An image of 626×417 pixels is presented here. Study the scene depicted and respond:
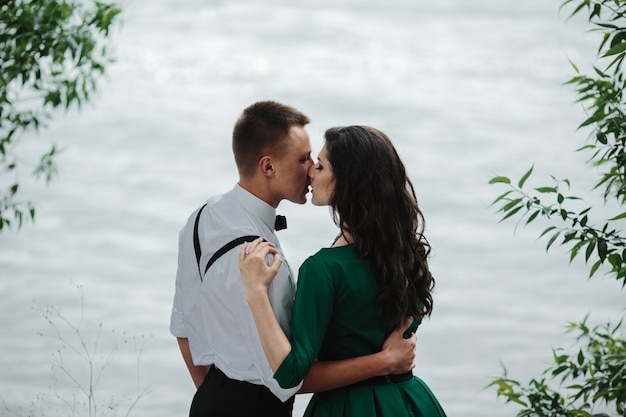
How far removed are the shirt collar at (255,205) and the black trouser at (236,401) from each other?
40 centimetres

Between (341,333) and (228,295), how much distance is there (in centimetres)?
29

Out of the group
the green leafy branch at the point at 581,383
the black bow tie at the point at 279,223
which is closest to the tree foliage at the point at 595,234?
the green leafy branch at the point at 581,383

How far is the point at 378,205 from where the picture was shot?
215 centimetres

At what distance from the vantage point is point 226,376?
2279 millimetres

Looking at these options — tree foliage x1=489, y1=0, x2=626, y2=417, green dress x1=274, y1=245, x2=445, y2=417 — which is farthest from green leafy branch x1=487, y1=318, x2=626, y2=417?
Result: green dress x1=274, y1=245, x2=445, y2=417

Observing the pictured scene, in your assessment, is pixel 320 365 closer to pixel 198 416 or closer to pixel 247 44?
pixel 198 416

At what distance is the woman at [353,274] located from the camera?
2090 millimetres

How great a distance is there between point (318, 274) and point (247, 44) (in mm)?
9684

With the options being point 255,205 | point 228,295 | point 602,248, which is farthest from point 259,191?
point 602,248

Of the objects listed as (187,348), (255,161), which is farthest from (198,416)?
(255,161)

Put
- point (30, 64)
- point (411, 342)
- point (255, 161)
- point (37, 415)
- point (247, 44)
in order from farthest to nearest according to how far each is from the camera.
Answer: point (247, 44) → point (30, 64) → point (37, 415) → point (255, 161) → point (411, 342)

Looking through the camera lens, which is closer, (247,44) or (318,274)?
(318,274)

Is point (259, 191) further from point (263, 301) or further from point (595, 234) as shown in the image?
point (595, 234)

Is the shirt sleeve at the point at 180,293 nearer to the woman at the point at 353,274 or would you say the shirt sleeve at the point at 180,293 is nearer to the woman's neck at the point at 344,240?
the woman at the point at 353,274
